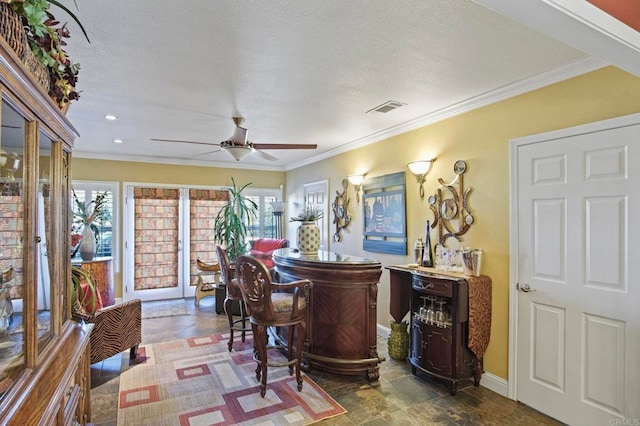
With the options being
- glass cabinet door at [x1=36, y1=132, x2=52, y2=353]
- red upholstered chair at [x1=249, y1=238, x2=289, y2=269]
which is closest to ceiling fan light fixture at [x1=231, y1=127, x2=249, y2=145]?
glass cabinet door at [x1=36, y1=132, x2=52, y2=353]

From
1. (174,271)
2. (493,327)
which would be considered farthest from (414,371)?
(174,271)

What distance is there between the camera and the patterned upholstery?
3078 mm

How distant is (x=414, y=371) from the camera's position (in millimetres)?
3324

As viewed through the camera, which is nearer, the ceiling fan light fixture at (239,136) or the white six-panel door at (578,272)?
the white six-panel door at (578,272)

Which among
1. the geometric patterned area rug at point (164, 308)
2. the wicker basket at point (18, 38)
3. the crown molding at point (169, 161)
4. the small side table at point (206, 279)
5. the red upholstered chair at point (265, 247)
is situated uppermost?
the crown molding at point (169, 161)

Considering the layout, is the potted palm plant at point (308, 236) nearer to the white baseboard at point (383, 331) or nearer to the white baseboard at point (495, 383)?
the white baseboard at point (383, 331)

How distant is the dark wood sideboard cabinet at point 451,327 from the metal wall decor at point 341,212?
2.04 meters

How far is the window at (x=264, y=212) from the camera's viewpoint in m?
Answer: 7.10

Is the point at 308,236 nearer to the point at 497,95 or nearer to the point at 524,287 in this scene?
the point at 524,287

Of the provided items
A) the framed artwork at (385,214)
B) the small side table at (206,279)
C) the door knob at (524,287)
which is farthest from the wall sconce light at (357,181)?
the small side table at (206,279)

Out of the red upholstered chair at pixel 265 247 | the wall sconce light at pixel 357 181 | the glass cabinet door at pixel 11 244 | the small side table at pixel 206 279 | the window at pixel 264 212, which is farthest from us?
the window at pixel 264 212

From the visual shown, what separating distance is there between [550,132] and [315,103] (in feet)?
6.45

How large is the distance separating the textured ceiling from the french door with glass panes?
2317mm

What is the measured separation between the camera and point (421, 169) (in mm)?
3697
